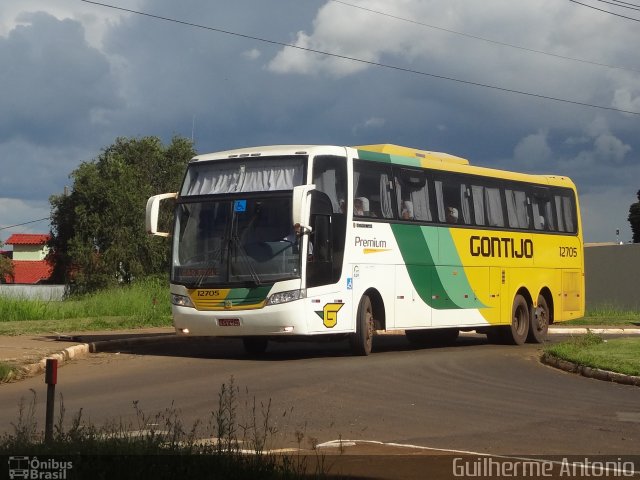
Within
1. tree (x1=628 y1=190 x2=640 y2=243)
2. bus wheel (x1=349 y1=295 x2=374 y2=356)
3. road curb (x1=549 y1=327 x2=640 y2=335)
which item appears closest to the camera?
bus wheel (x1=349 y1=295 x2=374 y2=356)

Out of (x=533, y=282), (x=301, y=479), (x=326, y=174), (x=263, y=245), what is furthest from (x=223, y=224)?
(x=301, y=479)

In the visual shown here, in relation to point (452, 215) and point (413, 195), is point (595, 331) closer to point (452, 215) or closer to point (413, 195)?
point (452, 215)

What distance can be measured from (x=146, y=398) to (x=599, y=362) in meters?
7.98

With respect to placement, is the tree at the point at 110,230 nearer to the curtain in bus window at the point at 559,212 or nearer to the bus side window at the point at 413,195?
the curtain in bus window at the point at 559,212

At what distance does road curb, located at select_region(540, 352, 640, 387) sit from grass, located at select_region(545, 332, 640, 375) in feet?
0.26

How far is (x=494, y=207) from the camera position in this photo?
24.7 metres

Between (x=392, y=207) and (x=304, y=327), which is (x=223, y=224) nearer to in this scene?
(x=304, y=327)

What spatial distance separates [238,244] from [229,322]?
1405mm

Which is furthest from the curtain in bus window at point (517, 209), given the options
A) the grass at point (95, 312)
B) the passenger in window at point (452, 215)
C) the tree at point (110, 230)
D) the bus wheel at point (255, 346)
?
the tree at point (110, 230)

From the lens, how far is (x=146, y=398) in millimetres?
13672

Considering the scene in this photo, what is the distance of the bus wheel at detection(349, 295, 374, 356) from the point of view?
19.8 metres

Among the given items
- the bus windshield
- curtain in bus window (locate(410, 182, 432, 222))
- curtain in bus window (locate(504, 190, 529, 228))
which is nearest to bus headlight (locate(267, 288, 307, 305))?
the bus windshield

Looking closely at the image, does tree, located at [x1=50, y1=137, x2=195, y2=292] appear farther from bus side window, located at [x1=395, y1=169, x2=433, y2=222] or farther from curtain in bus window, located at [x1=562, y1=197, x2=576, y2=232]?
bus side window, located at [x1=395, y1=169, x2=433, y2=222]

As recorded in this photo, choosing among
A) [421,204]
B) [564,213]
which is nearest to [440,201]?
[421,204]
